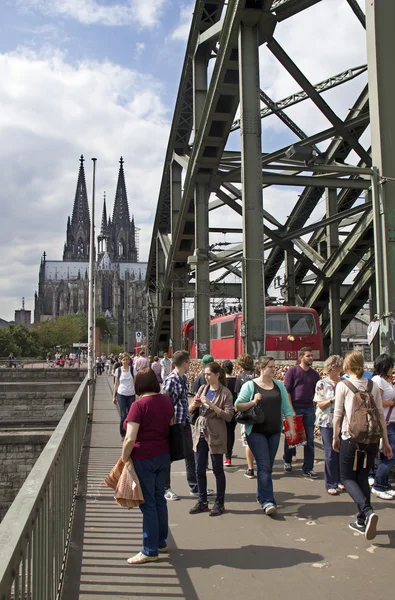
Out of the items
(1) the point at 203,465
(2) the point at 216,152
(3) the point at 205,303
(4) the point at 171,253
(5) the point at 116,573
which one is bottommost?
(5) the point at 116,573

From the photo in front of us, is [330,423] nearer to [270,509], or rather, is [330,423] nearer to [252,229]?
[270,509]

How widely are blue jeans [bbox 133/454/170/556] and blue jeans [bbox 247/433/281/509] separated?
5.06ft

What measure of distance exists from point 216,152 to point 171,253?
9.71 m

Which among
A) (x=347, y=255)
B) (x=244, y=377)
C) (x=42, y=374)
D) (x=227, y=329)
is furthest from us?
(x=42, y=374)

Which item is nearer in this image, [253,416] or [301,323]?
[253,416]

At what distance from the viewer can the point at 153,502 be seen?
505cm

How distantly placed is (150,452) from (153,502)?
0.41 metres

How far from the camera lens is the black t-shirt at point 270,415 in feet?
21.6

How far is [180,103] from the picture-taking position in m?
26.2

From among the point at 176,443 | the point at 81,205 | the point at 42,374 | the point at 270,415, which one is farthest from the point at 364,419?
the point at 81,205

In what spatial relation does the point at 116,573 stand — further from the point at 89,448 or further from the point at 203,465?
the point at 89,448

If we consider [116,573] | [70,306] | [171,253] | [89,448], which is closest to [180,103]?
[171,253]

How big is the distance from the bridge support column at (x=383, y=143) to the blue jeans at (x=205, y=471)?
3800 mm

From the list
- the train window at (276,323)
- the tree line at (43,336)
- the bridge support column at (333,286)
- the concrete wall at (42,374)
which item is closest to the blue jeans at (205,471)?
the train window at (276,323)
